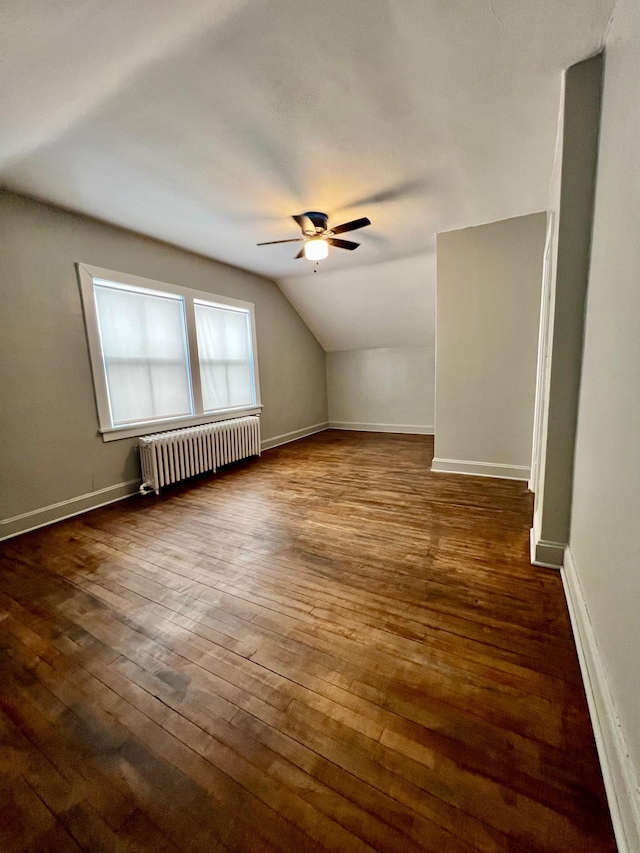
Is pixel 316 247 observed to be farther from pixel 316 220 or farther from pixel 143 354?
pixel 143 354

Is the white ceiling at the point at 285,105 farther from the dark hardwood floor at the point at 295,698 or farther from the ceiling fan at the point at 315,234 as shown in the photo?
the dark hardwood floor at the point at 295,698

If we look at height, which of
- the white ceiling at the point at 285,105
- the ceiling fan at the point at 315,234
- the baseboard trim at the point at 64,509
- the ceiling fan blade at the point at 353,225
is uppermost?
the white ceiling at the point at 285,105

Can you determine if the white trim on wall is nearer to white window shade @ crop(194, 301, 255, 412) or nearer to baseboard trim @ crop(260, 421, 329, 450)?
white window shade @ crop(194, 301, 255, 412)

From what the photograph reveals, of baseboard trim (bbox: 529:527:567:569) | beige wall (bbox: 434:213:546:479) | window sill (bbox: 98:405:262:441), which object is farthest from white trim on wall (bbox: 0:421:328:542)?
baseboard trim (bbox: 529:527:567:569)

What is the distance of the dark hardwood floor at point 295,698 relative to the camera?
3.18ft

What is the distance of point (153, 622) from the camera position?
1810mm

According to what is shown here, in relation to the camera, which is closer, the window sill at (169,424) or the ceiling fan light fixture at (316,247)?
the ceiling fan light fixture at (316,247)

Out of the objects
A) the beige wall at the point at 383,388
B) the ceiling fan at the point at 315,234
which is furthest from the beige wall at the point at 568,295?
the beige wall at the point at 383,388

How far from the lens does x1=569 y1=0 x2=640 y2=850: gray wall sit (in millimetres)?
1017

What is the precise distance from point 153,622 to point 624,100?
125 inches

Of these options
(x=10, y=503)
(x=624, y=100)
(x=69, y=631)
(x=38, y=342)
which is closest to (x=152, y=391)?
(x=38, y=342)

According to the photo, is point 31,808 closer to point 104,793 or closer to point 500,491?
point 104,793

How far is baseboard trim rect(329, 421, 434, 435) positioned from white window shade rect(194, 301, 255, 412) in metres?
2.61

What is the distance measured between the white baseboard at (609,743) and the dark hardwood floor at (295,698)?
0.15 ft
